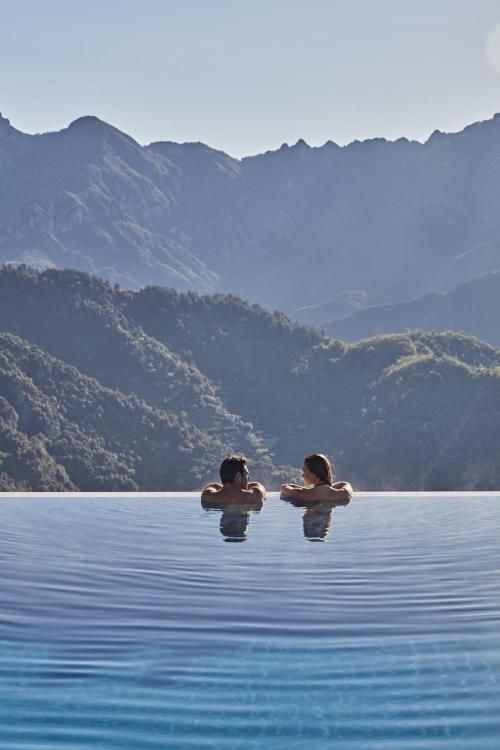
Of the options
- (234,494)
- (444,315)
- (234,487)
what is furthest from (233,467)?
(444,315)

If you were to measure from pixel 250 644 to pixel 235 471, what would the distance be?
25.2 ft

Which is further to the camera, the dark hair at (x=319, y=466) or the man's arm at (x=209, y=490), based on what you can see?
the man's arm at (x=209, y=490)

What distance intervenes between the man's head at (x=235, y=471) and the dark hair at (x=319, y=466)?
31.3 inches

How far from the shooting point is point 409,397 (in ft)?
181

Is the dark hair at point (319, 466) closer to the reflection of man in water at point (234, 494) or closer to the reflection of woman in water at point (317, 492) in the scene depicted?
the reflection of woman in water at point (317, 492)

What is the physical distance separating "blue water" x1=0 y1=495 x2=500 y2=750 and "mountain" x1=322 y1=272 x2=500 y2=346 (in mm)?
119990

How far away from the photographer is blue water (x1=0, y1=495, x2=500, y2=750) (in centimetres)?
352

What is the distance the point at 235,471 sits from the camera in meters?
12.4

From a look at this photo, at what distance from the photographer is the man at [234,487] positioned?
12.4m

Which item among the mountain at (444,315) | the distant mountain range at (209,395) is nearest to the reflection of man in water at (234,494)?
the distant mountain range at (209,395)

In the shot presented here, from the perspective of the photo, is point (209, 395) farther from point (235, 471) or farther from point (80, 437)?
point (235, 471)

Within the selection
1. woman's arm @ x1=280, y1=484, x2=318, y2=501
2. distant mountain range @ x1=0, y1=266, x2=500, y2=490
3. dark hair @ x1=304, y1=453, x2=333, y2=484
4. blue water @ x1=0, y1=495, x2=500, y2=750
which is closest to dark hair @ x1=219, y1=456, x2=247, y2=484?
dark hair @ x1=304, y1=453, x2=333, y2=484

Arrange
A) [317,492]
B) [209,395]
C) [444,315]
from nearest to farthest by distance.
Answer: [317,492]
[209,395]
[444,315]

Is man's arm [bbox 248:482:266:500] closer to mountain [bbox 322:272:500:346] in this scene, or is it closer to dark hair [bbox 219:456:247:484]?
dark hair [bbox 219:456:247:484]
